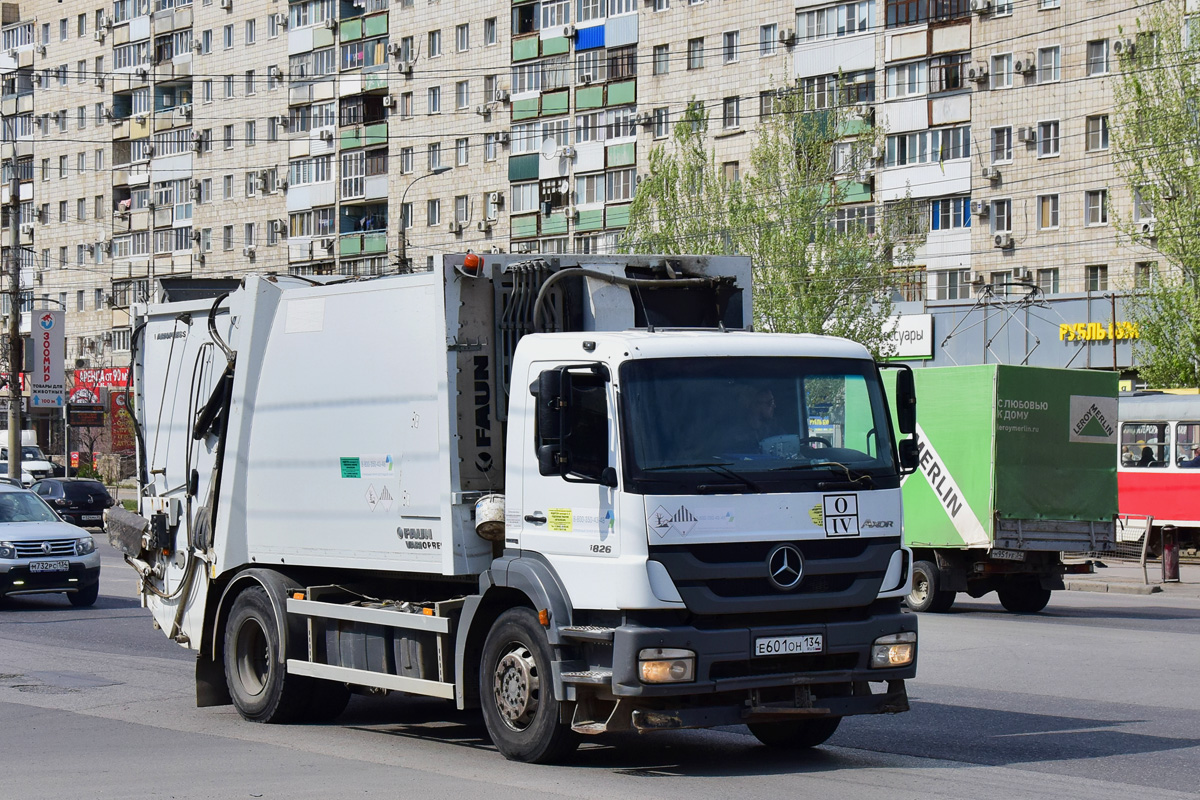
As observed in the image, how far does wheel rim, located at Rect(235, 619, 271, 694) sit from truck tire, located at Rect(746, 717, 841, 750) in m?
3.65

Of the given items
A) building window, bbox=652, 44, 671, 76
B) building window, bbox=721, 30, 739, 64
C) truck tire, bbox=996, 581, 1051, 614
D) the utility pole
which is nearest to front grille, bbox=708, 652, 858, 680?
truck tire, bbox=996, 581, 1051, 614

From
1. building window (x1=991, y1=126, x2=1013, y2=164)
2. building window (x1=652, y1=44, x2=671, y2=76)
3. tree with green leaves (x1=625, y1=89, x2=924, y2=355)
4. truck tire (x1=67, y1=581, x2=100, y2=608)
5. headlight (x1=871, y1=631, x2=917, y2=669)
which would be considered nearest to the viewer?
headlight (x1=871, y1=631, x2=917, y2=669)

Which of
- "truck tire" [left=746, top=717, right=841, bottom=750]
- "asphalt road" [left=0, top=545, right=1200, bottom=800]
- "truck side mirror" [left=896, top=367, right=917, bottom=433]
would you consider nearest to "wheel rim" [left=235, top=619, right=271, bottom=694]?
"asphalt road" [left=0, top=545, right=1200, bottom=800]

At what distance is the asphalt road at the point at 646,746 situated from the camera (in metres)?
8.97

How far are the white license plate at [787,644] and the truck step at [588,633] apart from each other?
803mm

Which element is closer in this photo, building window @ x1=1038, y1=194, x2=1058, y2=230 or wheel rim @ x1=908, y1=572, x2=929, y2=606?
wheel rim @ x1=908, y1=572, x2=929, y2=606

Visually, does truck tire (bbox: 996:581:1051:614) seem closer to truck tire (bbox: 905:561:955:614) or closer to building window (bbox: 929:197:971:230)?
truck tire (bbox: 905:561:955:614)

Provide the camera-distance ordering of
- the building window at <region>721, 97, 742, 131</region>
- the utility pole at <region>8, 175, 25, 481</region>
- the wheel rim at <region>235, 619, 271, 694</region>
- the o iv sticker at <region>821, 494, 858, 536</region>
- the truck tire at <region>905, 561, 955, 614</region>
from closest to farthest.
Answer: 1. the o iv sticker at <region>821, 494, 858, 536</region>
2. the wheel rim at <region>235, 619, 271, 694</region>
3. the truck tire at <region>905, 561, 955, 614</region>
4. the utility pole at <region>8, 175, 25, 481</region>
5. the building window at <region>721, 97, 742, 131</region>

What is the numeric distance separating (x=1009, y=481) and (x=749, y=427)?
12.3 metres

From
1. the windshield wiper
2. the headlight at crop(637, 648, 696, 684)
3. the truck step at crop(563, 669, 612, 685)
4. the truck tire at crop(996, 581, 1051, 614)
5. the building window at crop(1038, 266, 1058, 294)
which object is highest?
the building window at crop(1038, 266, 1058, 294)

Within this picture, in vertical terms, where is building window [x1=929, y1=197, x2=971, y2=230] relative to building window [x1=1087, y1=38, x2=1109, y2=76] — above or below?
below

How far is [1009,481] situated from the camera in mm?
20922

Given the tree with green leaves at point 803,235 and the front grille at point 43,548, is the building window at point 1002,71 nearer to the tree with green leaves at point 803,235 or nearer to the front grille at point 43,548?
the tree with green leaves at point 803,235

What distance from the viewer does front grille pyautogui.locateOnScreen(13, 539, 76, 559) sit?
71.4 feet
